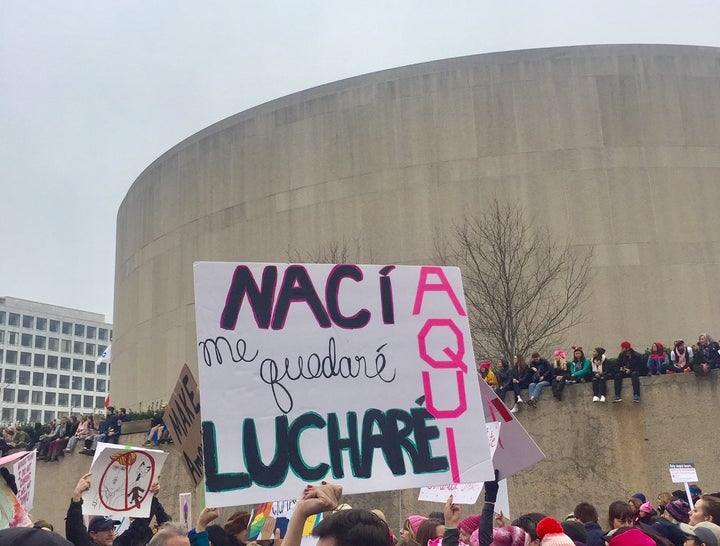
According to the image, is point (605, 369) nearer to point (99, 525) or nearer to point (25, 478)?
point (25, 478)

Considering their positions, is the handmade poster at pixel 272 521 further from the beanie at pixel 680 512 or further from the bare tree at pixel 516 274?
the bare tree at pixel 516 274

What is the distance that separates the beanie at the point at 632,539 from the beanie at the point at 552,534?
56 centimetres

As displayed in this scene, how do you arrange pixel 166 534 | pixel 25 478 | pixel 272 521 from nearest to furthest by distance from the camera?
pixel 166 534, pixel 272 521, pixel 25 478

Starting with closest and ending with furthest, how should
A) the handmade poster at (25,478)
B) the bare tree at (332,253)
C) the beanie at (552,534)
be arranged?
the beanie at (552,534)
the handmade poster at (25,478)
the bare tree at (332,253)

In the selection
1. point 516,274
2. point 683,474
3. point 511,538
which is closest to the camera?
point 511,538

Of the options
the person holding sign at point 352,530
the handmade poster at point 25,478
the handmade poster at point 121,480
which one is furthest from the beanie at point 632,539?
the handmade poster at point 25,478

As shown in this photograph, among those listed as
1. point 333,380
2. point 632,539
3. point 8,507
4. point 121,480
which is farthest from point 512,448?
point 121,480

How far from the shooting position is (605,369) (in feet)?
55.9

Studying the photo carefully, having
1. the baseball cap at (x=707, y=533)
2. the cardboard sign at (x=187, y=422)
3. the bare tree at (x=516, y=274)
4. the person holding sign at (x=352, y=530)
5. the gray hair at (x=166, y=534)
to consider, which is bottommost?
the baseball cap at (x=707, y=533)

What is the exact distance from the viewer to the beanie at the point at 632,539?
5.24 m

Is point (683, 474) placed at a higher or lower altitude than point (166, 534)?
lower

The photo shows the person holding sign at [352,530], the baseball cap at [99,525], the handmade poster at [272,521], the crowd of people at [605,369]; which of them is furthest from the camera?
the crowd of people at [605,369]

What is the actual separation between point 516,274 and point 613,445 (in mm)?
11502

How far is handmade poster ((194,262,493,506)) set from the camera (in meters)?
4.56
